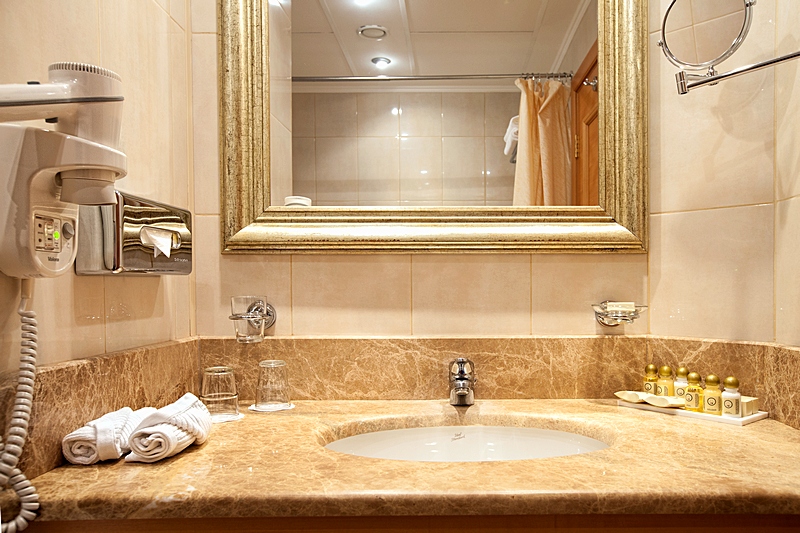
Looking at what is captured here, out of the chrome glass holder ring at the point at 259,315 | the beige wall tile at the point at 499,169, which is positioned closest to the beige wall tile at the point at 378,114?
the beige wall tile at the point at 499,169

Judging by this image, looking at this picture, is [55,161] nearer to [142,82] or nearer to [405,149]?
[142,82]

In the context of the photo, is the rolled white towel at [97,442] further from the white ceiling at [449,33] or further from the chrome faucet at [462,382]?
the white ceiling at [449,33]

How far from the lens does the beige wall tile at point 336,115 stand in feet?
4.30

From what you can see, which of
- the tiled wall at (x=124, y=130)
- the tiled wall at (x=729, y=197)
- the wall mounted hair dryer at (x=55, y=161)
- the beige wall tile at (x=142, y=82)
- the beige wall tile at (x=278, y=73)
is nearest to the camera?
the wall mounted hair dryer at (x=55, y=161)

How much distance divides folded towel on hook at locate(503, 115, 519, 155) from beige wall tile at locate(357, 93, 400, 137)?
0.23 meters

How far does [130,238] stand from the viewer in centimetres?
96

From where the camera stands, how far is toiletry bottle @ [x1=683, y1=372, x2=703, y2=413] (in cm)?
113

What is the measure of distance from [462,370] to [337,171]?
0.50 m

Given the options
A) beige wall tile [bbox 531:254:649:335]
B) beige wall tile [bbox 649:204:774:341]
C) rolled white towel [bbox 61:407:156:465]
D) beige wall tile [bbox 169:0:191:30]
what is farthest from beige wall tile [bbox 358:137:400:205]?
rolled white towel [bbox 61:407:156:465]

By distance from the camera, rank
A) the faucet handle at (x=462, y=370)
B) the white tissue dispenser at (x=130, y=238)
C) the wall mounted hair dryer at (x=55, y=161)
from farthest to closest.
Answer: the faucet handle at (x=462, y=370) < the white tissue dispenser at (x=130, y=238) < the wall mounted hair dryer at (x=55, y=161)

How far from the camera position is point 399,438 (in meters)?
1.13

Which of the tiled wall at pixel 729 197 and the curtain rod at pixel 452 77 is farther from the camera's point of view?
the curtain rod at pixel 452 77

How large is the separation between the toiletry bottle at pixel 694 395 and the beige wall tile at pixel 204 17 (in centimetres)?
119

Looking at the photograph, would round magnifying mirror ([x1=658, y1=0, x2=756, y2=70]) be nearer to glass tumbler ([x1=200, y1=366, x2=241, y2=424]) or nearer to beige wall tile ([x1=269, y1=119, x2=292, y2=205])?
beige wall tile ([x1=269, y1=119, x2=292, y2=205])
